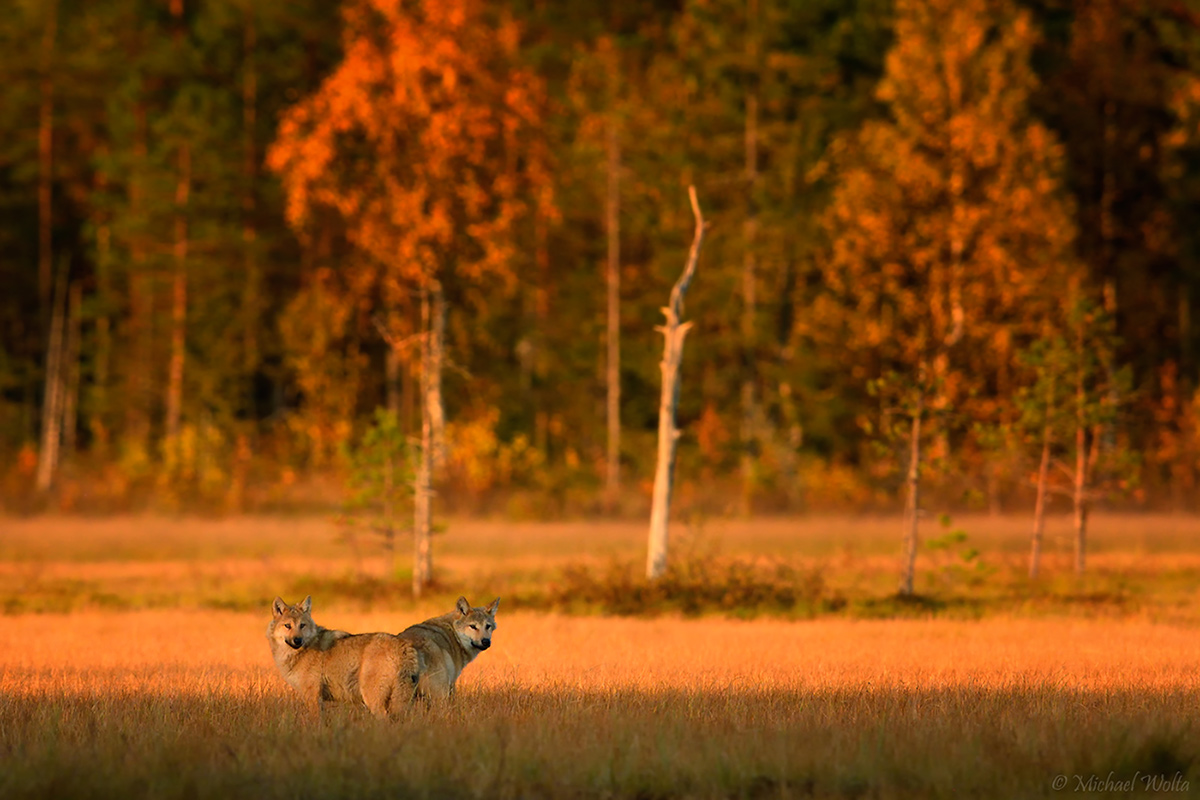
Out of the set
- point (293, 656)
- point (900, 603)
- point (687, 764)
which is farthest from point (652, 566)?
point (687, 764)

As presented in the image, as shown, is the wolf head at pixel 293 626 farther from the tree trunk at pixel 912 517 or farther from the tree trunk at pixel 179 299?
the tree trunk at pixel 179 299

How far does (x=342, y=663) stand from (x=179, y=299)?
39.4m

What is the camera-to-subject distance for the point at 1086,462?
102ft

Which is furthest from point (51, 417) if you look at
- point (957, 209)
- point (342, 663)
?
point (342, 663)

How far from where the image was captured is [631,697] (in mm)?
13750

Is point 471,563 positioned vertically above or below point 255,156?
below

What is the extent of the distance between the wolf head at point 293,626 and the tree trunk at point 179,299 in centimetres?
3704

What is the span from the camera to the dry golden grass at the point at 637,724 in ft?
33.0

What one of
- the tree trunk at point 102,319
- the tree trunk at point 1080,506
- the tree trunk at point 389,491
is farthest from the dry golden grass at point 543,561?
the tree trunk at point 102,319

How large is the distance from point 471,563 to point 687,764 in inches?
812

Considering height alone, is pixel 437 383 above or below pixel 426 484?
above

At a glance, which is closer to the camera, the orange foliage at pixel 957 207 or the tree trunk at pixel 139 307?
the orange foliage at pixel 957 207

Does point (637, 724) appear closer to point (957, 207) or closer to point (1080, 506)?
point (1080, 506)

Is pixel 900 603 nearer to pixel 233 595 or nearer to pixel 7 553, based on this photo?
pixel 233 595
